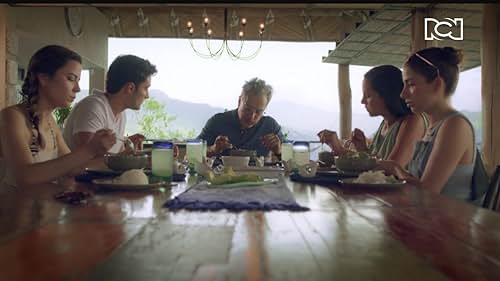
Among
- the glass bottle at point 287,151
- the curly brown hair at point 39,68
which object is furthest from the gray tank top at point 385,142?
the curly brown hair at point 39,68

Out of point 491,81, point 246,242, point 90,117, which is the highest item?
point 491,81

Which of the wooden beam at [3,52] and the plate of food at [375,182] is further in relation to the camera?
the wooden beam at [3,52]

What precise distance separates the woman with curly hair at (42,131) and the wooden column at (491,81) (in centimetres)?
330

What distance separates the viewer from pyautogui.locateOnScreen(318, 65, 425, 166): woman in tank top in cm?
234

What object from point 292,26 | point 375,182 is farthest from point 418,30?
point 375,182

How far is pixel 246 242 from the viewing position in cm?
75

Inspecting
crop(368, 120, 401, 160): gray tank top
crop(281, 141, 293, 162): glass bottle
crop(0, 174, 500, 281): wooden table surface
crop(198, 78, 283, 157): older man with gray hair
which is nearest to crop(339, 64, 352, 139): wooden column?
crop(198, 78, 283, 157): older man with gray hair

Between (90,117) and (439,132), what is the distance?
1516 mm

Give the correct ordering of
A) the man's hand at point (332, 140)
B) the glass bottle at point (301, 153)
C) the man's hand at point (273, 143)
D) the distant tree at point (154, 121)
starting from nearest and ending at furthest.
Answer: the glass bottle at point (301, 153) → the man's hand at point (332, 140) → the man's hand at point (273, 143) → the distant tree at point (154, 121)

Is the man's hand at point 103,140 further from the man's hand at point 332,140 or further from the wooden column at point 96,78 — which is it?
the wooden column at point 96,78

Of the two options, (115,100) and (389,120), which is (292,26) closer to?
(389,120)

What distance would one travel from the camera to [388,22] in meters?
5.03

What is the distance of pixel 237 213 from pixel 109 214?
0.26 metres

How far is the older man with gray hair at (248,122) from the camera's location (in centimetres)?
375
